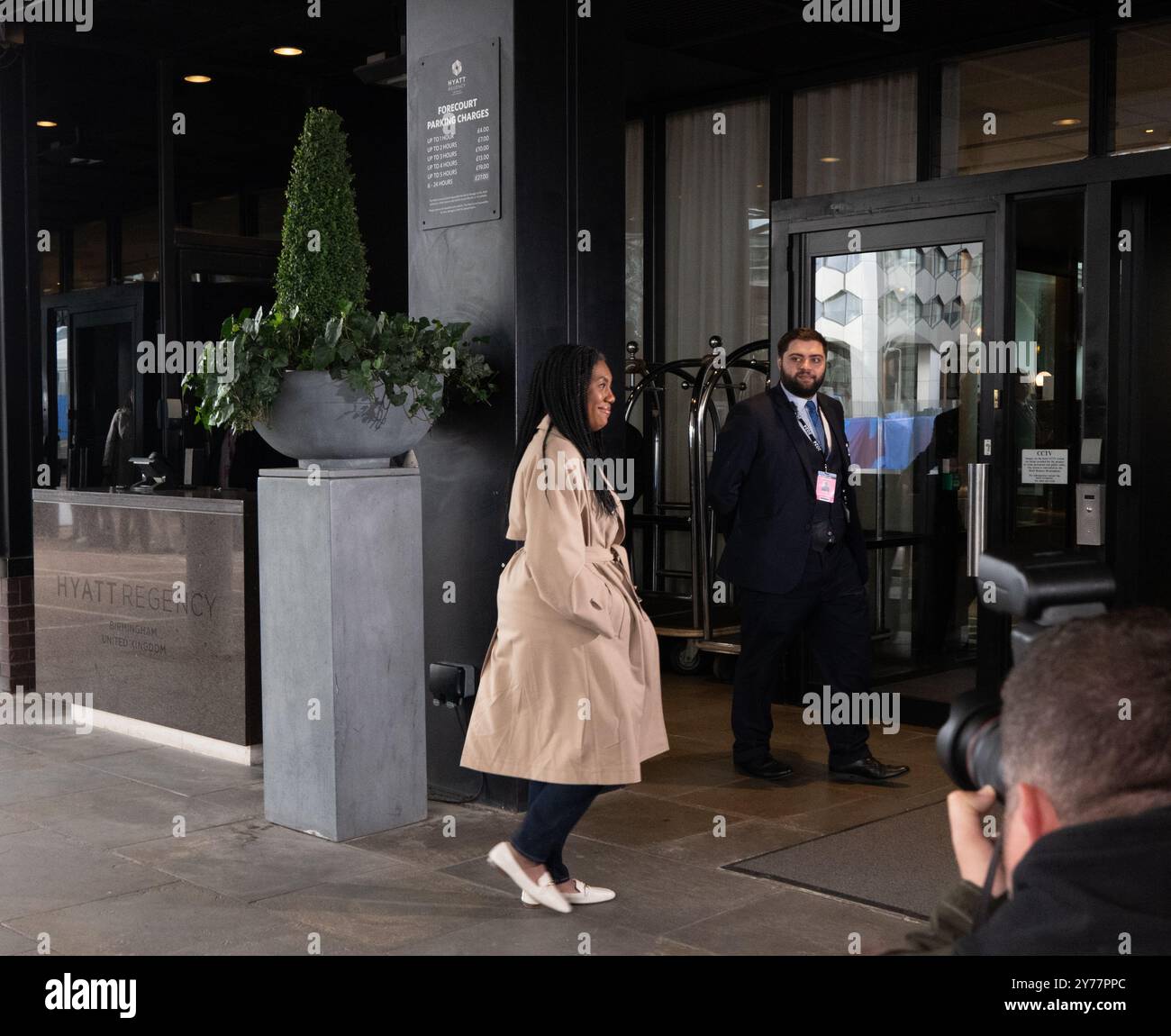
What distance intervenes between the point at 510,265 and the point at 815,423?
1.39 meters

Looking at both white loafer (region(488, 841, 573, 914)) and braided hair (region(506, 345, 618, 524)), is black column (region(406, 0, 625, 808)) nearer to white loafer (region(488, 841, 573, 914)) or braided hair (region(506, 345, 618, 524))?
braided hair (region(506, 345, 618, 524))

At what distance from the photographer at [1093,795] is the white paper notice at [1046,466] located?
4841mm

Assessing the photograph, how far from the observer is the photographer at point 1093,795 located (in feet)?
4.06

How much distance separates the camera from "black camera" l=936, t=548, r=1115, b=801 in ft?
4.81

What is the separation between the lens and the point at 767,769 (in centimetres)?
544

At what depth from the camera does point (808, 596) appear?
17.7ft

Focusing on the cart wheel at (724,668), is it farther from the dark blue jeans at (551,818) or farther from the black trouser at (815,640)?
the dark blue jeans at (551,818)

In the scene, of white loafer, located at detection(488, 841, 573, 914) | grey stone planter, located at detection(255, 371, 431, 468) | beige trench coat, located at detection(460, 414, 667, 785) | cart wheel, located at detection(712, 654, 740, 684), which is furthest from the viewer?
cart wheel, located at detection(712, 654, 740, 684)

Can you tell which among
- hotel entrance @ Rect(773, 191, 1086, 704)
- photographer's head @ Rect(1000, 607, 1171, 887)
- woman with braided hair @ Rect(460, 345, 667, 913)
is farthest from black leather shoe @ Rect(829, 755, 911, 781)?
photographer's head @ Rect(1000, 607, 1171, 887)

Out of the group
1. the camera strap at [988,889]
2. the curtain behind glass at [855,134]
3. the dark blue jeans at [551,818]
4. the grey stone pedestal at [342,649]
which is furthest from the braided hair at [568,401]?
the curtain behind glass at [855,134]

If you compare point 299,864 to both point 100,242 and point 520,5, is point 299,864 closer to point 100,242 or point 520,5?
point 520,5

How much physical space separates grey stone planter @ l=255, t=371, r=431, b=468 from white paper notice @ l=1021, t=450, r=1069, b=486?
2716mm

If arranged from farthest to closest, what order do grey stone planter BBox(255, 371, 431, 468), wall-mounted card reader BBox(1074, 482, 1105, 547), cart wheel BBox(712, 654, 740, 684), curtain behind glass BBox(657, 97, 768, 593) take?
curtain behind glass BBox(657, 97, 768, 593) → cart wheel BBox(712, 654, 740, 684) → wall-mounted card reader BBox(1074, 482, 1105, 547) → grey stone planter BBox(255, 371, 431, 468)

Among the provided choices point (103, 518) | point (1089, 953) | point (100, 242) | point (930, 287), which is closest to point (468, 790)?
point (103, 518)
